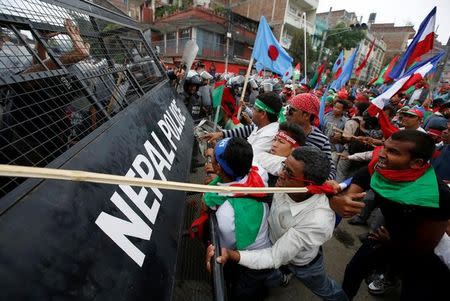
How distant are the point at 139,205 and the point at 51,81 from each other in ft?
3.12

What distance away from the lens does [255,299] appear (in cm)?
203

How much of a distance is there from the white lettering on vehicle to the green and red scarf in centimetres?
164

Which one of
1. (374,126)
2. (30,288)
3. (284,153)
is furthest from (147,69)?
(374,126)

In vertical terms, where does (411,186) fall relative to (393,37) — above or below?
below

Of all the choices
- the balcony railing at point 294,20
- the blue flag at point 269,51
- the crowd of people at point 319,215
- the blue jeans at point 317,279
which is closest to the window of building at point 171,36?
the balcony railing at point 294,20

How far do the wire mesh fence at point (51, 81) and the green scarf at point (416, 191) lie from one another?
2052 mm

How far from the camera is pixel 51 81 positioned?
4.99ft

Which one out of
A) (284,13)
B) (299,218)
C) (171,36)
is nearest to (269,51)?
(299,218)

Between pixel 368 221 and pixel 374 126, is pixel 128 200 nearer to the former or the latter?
pixel 368 221

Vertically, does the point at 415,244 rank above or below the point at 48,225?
below

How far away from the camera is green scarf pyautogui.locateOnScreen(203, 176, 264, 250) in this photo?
1580mm

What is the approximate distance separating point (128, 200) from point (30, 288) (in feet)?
2.00

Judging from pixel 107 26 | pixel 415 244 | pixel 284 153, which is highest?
pixel 107 26

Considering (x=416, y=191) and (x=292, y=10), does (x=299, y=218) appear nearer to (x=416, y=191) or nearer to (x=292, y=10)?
(x=416, y=191)
